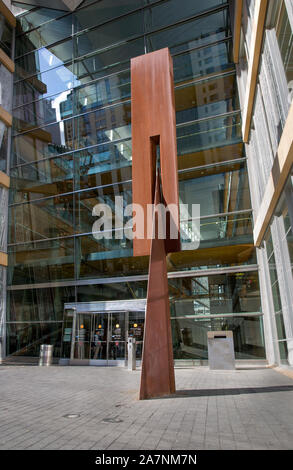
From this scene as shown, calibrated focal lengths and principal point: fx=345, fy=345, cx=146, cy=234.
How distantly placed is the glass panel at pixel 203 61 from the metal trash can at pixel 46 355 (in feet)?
46.5

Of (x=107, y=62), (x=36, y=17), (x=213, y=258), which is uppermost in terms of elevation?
(x=36, y=17)

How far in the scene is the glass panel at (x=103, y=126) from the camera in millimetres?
17891

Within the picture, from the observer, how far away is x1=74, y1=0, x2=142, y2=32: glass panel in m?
18.9

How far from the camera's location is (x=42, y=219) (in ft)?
61.0

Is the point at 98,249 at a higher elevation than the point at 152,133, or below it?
below

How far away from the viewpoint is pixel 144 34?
18203 millimetres

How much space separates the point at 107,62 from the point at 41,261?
1148cm

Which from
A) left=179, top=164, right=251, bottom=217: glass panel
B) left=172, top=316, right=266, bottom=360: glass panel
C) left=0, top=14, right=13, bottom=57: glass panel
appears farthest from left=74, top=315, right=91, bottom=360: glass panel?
left=0, top=14, right=13, bottom=57: glass panel

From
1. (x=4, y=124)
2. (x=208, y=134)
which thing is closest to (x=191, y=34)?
(x=208, y=134)

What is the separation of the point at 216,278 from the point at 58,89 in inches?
557

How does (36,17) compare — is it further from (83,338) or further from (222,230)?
(83,338)

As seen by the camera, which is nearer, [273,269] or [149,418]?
[149,418]

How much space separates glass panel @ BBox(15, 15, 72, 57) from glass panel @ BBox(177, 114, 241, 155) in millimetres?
10106
